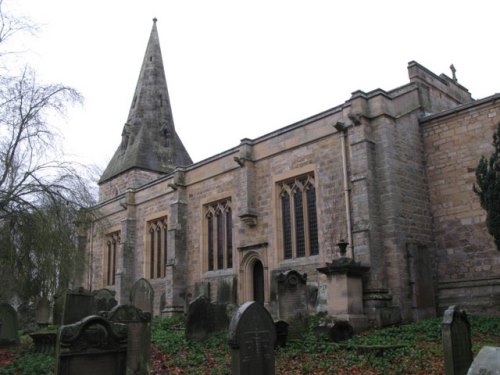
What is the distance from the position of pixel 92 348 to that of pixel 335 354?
5376 mm

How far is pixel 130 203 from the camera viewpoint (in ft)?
88.2

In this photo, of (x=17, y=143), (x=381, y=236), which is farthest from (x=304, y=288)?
(x=17, y=143)

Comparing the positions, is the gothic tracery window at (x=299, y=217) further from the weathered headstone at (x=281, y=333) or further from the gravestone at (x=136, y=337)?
the gravestone at (x=136, y=337)

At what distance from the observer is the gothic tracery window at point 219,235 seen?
2148cm

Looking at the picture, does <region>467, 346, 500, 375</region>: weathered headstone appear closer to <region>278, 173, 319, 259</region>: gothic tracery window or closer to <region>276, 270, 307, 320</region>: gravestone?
<region>276, 270, 307, 320</region>: gravestone

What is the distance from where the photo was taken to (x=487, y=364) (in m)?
3.91

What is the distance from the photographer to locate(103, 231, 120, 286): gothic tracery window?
28816 millimetres

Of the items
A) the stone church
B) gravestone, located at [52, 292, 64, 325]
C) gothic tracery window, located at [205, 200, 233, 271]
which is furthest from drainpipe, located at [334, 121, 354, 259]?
gravestone, located at [52, 292, 64, 325]

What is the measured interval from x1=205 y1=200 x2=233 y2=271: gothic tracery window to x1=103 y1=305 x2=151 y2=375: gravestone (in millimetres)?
11052

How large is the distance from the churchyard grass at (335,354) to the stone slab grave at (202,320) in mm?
264

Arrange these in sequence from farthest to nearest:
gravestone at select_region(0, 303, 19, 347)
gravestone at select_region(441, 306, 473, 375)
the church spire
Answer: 1. the church spire
2. gravestone at select_region(0, 303, 19, 347)
3. gravestone at select_region(441, 306, 473, 375)

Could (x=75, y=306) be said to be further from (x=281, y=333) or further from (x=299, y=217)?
(x=299, y=217)

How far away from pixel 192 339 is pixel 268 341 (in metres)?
6.24

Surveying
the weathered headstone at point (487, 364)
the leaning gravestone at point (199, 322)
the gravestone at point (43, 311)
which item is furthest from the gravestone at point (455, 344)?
the gravestone at point (43, 311)
